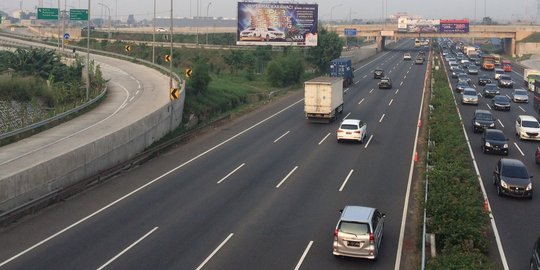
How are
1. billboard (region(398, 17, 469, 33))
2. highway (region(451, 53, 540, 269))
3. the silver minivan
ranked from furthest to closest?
billboard (region(398, 17, 469, 33))
highway (region(451, 53, 540, 269))
the silver minivan

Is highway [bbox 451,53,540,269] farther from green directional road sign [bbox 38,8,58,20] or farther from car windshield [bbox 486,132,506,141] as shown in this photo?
green directional road sign [bbox 38,8,58,20]

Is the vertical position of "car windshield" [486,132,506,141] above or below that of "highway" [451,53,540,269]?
above

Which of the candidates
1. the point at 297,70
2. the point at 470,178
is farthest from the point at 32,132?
the point at 297,70

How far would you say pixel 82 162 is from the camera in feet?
86.0

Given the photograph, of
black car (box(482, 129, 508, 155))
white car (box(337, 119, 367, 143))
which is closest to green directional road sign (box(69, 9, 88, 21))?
white car (box(337, 119, 367, 143))

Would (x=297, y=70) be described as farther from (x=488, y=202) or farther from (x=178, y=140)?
(x=488, y=202)

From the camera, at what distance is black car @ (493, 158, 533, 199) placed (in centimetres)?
2414

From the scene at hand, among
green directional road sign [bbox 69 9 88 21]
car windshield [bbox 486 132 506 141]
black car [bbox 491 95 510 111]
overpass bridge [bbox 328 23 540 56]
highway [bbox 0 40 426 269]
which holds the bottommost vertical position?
highway [bbox 0 40 426 269]

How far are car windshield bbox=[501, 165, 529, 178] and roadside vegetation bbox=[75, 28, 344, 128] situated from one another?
75.5 feet

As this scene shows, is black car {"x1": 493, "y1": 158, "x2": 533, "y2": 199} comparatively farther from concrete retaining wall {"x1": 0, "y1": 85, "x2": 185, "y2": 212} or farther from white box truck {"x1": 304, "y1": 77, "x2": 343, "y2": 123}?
white box truck {"x1": 304, "y1": 77, "x2": 343, "y2": 123}

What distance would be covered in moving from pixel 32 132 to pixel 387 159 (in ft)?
61.9

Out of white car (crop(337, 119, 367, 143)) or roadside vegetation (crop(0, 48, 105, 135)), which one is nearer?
roadside vegetation (crop(0, 48, 105, 135))

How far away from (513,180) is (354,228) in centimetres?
1065

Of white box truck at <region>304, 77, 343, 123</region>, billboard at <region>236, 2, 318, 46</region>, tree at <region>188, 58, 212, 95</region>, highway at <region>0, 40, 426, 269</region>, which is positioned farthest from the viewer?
billboard at <region>236, 2, 318, 46</region>
